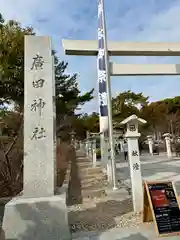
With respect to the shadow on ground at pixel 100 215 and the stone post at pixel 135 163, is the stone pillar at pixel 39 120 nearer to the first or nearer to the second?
the shadow on ground at pixel 100 215

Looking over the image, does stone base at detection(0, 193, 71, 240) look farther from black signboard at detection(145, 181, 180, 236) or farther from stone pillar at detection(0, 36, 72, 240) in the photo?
black signboard at detection(145, 181, 180, 236)

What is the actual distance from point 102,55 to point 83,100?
789 cm

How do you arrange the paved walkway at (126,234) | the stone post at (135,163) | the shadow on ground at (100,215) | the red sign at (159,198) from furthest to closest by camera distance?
the stone post at (135,163) → the shadow on ground at (100,215) → the red sign at (159,198) → the paved walkway at (126,234)

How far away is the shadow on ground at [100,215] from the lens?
13.3ft

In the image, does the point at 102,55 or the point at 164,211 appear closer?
the point at 164,211

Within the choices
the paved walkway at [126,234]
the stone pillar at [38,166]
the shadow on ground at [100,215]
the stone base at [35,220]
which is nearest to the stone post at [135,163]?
the shadow on ground at [100,215]

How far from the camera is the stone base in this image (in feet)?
11.3

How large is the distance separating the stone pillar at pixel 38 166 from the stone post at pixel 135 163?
1535 millimetres

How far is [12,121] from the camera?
10.3 metres

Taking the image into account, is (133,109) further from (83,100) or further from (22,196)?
(22,196)

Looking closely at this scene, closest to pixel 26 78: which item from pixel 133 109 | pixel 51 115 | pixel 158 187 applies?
pixel 51 115

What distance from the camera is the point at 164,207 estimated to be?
141 inches

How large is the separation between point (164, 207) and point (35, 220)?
197 centimetres

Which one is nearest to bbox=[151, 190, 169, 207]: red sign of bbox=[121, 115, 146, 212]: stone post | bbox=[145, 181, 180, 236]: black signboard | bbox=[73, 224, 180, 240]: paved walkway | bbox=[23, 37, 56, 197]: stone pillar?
bbox=[145, 181, 180, 236]: black signboard
